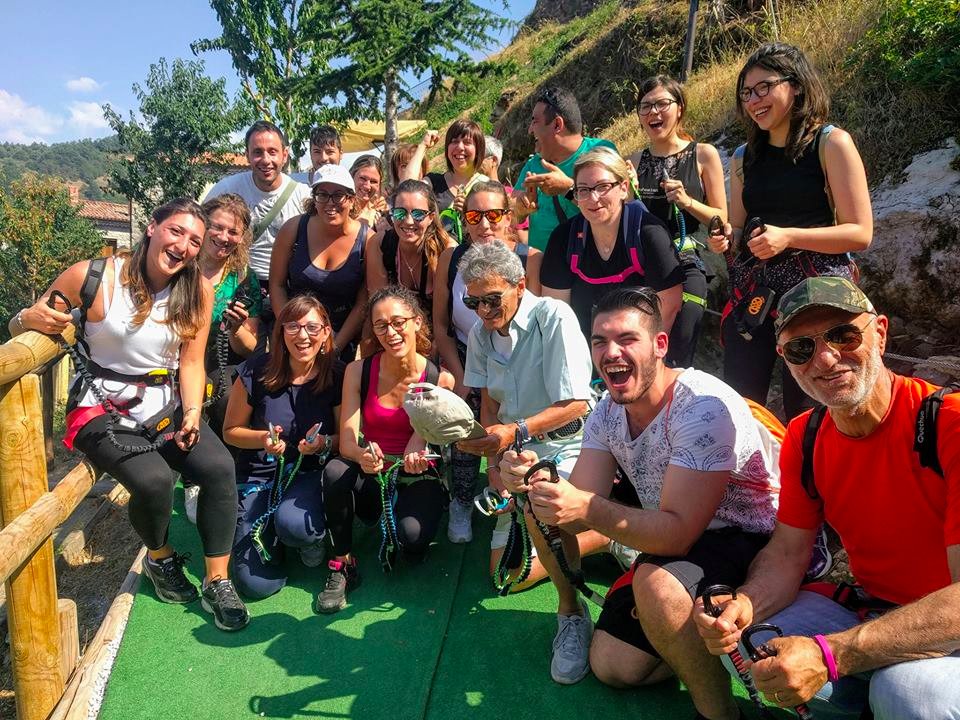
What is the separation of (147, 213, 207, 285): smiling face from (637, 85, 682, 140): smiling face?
97.6 inches

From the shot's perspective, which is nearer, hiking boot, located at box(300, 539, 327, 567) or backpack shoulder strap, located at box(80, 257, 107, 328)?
backpack shoulder strap, located at box(80, 257, 107, 328)

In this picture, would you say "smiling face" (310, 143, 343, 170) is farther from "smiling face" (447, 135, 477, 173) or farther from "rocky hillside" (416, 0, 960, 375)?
"rocky hillside" (416, 0, 960, 375)

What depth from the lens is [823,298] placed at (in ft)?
6.15

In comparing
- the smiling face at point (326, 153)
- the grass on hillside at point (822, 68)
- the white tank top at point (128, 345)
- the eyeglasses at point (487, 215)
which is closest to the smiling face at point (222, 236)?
the white tank top at point (128, 345)

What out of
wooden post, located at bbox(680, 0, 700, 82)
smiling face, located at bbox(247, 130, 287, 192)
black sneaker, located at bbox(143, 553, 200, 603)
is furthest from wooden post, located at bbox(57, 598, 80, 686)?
wooden post, located at bbox(680, 0, 700, 82)

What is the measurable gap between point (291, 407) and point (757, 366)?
2.44 m

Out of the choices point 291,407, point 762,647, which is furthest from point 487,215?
point 762,647

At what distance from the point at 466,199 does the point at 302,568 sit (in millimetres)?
2344

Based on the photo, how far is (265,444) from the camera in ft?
11.9

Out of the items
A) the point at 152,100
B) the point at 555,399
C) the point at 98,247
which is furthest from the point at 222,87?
the point at 555,399

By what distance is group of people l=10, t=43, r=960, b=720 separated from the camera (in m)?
1.92

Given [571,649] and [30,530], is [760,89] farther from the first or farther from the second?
[30,530]

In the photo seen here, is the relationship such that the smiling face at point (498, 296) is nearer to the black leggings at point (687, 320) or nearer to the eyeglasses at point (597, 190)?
the eyeglasses at point (597, 190)

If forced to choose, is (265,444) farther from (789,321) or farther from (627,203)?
(789,321)
